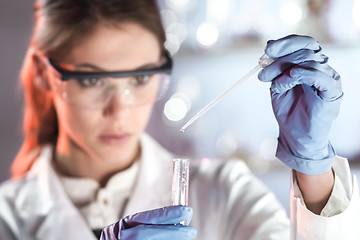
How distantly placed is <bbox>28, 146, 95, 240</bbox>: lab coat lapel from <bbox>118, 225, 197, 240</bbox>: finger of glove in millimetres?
547

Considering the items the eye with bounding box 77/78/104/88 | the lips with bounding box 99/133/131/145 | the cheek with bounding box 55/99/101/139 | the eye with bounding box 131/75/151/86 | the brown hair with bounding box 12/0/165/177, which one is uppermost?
the brown hair with bounding box 12/0/165/177

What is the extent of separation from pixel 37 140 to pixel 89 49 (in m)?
0.59

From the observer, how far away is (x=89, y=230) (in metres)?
1.86

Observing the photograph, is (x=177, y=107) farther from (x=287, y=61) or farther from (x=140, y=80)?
(x=287, y=61)

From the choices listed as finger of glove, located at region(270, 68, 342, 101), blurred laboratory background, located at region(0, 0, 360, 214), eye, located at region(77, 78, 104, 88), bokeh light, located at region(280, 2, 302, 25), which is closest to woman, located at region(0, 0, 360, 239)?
eye, located at region(77, 78, 104, 88)

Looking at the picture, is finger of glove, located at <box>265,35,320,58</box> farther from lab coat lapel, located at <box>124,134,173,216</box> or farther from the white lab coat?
lab coat lapel, located at <box>124,134,173,216</box>

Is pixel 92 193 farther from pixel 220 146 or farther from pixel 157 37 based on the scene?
pixel 220 146

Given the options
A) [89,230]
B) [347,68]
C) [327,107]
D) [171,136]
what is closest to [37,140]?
[89,230]

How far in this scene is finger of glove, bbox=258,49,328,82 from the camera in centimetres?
130

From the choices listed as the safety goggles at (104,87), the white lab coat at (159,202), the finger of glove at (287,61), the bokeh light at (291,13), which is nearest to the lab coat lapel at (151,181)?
the white lab coat at (159,202)

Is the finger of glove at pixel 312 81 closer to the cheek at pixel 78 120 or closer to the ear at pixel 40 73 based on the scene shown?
the cheek at pixel 78 120

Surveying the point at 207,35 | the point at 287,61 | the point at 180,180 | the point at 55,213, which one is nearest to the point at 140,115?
the point at 55,213

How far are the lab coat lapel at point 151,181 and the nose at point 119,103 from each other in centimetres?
32

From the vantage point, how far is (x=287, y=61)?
131cm
